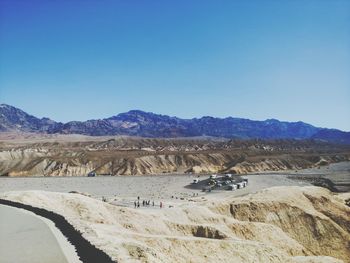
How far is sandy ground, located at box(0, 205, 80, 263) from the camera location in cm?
1808

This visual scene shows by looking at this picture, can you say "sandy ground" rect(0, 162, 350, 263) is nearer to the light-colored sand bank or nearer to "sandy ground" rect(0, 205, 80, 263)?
the light-colored sand bank

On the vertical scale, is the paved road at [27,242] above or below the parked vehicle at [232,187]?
above

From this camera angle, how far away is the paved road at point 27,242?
18094 millimetres

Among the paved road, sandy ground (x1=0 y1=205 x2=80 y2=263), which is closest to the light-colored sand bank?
sandy ground (x1=0 y1=205 x2=80 y2=263)

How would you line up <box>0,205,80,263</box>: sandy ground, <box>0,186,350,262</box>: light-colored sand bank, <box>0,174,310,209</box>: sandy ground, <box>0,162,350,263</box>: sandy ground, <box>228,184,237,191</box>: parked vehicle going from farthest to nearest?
1. <box>228,184,237,191</box>: parked vehicle
2. <box>0,174,310,209</box>: sandy ground
3. <box>0,162,350,263</box>: sandy ground
4. <box>0,186,350,262</box>: light-colored sand bank
5. <box>0,205,80,263</box>: sandy ground

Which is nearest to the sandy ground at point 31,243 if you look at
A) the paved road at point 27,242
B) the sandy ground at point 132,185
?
the paved road at point 27,242

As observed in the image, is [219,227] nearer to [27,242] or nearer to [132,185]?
[27,242]

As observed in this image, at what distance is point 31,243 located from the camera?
20641 mm

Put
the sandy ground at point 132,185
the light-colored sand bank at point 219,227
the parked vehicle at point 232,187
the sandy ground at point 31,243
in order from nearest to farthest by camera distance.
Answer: the sandy ground at point 31,243, the light-colored sand bank at point 219,227, the sandy ground at point 132,185, the parked vehicle at point 232,187

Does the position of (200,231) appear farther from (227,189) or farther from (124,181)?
(124,181)

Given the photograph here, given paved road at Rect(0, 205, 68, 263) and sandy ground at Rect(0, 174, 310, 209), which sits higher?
paved road at Rect(0, 205, 68, 263)

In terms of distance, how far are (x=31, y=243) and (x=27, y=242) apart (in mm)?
382

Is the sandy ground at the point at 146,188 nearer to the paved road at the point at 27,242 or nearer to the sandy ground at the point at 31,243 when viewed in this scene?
the paved road at the point at 27,242

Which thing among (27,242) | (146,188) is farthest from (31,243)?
(146,188)
